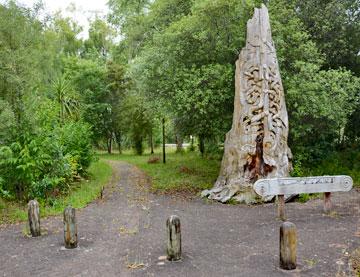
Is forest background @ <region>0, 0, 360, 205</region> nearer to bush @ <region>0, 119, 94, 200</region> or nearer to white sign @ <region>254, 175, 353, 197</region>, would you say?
bush @ <region>0, 119, 94, 200</region>

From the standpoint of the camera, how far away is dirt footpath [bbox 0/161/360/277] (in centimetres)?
645

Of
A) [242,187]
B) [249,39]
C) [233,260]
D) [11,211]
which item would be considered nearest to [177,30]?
[249,39]

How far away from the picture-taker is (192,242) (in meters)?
7.89

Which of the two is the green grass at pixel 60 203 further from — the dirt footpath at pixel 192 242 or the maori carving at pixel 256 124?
the maori carving at pixel 256 124

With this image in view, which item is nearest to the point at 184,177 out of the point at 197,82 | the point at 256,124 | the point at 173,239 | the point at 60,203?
the point at 197,82

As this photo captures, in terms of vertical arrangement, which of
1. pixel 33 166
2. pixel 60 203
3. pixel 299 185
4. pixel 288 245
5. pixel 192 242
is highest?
pixel 33 166

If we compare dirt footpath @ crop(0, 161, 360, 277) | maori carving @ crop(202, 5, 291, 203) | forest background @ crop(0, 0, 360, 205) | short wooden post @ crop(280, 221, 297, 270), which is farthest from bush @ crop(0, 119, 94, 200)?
short wooden post @ crop(280, 221, 297, 270)

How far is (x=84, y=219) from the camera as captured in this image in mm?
10141

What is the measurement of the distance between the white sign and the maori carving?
7.65 feet

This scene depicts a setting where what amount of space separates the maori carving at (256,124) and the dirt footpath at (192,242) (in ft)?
3.64

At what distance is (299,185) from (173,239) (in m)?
4.09

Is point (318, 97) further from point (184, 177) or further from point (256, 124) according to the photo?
point (184, 177)

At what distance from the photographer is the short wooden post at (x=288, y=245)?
614cm

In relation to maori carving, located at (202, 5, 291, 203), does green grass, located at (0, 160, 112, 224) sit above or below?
below
